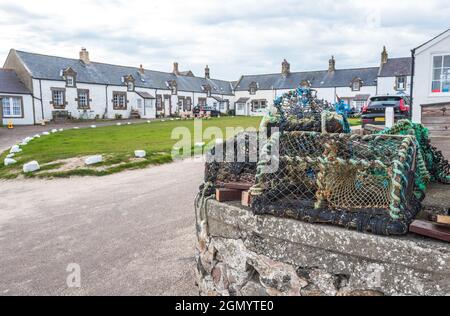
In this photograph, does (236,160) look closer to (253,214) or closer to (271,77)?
(253,214)

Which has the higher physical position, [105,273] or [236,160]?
[236,160]

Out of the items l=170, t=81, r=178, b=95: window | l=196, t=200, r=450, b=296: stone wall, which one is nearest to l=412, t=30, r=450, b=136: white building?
l=196, t=200, r=450, b=296: stone wall

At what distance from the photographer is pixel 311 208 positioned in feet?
9.71

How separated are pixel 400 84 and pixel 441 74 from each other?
1270 inches

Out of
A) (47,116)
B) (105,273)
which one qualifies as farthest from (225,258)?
(47,116)

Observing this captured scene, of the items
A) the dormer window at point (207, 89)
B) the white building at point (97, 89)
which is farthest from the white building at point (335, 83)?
the white building at point (97, 89)

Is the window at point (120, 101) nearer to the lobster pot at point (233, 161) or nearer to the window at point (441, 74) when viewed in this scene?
the window at point (441, 74)

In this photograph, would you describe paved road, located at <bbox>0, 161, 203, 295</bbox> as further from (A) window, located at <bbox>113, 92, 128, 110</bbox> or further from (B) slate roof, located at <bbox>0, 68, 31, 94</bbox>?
(A) window, located at <bbox>113, 92, 128, 110</bbox>

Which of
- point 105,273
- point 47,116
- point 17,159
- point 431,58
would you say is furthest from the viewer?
point 47,116

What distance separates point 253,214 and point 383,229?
3.37ft

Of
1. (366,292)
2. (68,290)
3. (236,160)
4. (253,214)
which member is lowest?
(68,290)

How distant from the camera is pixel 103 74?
4372 cm

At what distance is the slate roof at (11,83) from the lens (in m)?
33.7

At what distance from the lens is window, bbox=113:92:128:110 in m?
43.8
